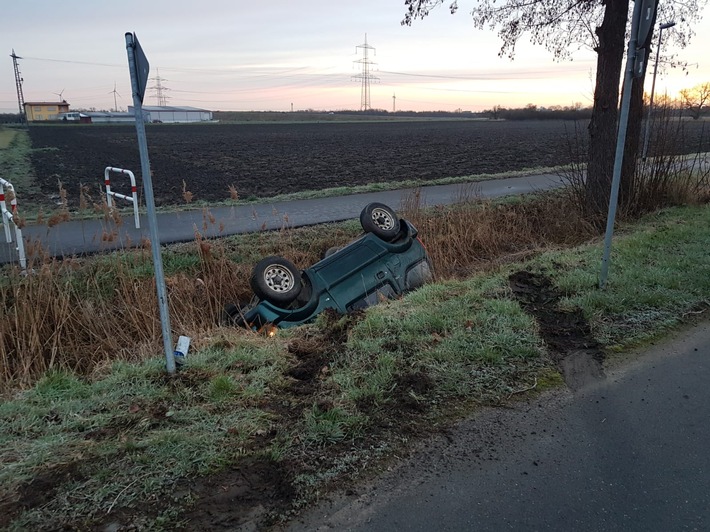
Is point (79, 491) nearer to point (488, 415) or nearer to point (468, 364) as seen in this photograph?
point (488, 415)

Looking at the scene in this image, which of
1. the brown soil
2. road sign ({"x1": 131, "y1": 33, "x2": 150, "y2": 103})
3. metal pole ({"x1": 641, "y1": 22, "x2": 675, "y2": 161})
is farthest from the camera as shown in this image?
the brown soil

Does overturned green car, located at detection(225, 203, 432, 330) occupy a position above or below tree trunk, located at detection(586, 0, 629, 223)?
below

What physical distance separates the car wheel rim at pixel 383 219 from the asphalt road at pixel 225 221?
2.17 m

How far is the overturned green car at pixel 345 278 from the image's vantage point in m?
6.48

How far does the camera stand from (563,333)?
4.81m

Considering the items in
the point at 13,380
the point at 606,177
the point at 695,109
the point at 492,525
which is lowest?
the point at 13,380

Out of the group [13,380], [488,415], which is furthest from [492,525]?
[13,380]

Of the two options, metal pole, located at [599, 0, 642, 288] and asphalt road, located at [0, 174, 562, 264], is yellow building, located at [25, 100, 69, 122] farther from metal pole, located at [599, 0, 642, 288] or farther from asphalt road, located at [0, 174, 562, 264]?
metal pole, located at [599, 0, 642, 288]

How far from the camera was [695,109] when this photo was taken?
1165 cm

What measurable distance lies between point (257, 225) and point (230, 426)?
7634 mm

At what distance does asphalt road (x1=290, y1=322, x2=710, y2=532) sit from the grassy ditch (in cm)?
22

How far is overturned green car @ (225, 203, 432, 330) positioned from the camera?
648cm

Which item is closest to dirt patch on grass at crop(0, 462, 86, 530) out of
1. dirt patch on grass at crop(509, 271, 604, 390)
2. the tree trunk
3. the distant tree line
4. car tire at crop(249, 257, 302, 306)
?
dirt patch on grass at crop(509, 271, 604, 390)

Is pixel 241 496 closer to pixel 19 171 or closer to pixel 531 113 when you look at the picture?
pixel 19 171
